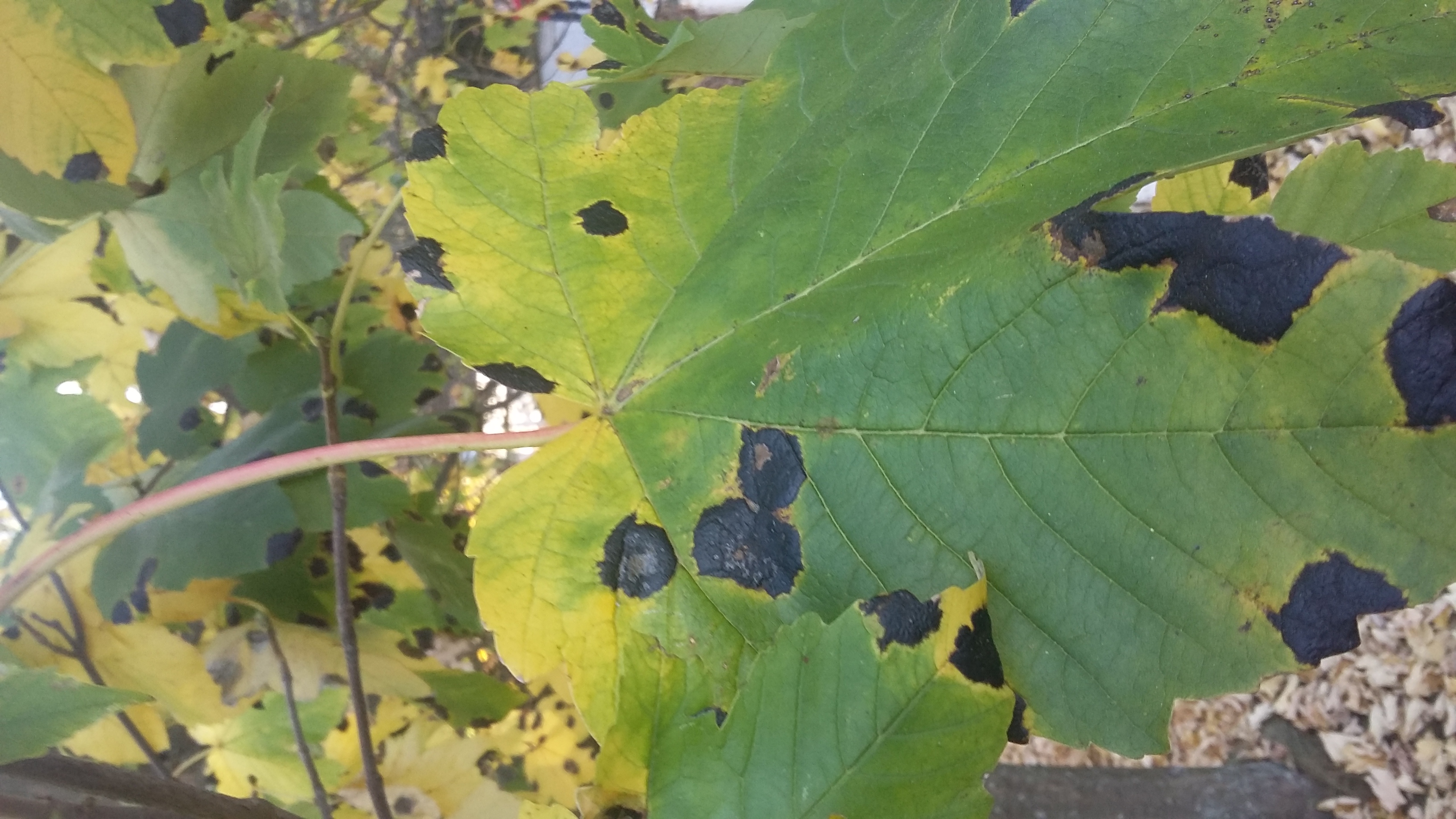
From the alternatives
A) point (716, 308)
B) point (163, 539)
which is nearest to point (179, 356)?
point (163, 539)

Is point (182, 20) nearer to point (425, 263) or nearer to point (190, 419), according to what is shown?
point (425, 263)

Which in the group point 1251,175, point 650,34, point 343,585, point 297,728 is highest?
point 650,34

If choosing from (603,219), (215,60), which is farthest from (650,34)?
(215,60)

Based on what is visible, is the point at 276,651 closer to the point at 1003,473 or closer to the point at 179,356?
the point at 179,356

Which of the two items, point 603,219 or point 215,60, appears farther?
point 215,60

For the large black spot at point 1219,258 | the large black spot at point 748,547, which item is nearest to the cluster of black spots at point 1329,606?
the large black spot at point 1219,258
